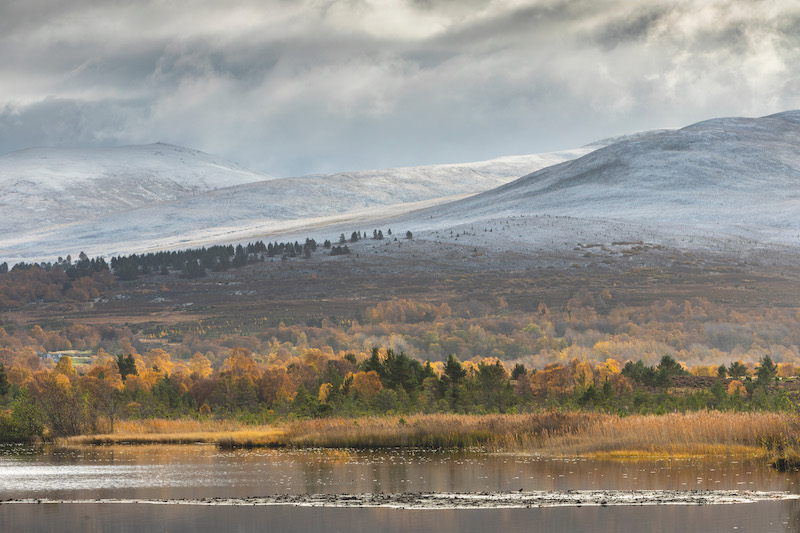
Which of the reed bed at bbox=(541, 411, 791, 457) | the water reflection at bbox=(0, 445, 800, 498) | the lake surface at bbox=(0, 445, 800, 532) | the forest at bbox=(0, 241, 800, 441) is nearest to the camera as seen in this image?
the lake surface at bbox=(0, 445, 800, 532)

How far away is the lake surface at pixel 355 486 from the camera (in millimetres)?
23047

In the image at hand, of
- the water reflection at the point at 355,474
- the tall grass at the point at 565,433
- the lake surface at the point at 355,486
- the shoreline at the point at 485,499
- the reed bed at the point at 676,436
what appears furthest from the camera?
the tall grass at the point at 565,433

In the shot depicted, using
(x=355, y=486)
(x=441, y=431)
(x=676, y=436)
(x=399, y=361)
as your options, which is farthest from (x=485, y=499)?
(x=399, y=361)

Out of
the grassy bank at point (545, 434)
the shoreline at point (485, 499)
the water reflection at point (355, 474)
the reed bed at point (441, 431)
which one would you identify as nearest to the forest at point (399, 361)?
the reed bed at point (441, 431)

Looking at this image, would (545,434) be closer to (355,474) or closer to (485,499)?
(355,474)

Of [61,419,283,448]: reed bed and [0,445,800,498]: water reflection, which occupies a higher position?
[0,445,800,498]: water reflection

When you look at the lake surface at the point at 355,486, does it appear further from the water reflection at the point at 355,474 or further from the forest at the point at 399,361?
the forest at the point at 399,361

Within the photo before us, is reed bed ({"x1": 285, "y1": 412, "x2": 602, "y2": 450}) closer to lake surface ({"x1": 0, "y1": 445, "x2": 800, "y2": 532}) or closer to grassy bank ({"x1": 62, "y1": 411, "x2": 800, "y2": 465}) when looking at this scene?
grassy bank ({"x1": 62, "y1": 411, "x2": 800, "y2": 465})

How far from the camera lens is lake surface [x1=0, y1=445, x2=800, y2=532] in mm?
23047

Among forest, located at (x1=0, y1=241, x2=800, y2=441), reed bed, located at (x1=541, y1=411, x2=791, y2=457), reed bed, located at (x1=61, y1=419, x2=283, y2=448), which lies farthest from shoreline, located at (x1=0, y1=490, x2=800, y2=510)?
reed bed, located at (x1=61, y1=419, x2=283, y2=448)

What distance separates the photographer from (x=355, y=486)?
30.6 meters

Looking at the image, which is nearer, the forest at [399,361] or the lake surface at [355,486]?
the lake surface at [355,486]

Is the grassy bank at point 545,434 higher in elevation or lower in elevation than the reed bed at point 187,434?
higher

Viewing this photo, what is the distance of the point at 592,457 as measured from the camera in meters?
35.9
